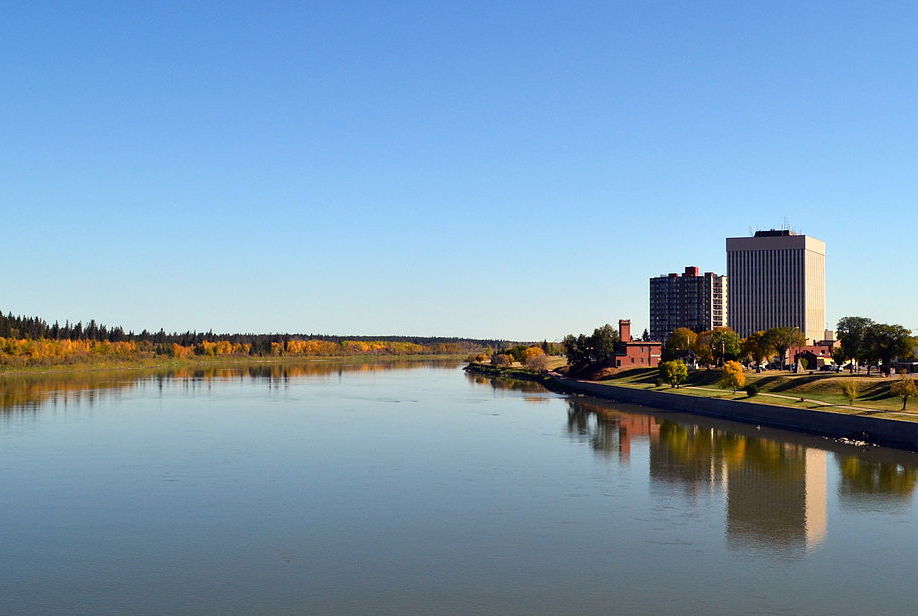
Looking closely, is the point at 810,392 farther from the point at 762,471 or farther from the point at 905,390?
the point at 762,471

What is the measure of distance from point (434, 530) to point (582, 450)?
2335 centimetres

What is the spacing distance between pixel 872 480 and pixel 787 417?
917 inches

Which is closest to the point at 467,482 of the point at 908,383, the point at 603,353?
the point at 908,383

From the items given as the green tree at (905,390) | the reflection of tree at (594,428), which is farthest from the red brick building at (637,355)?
the green tree at (905,390)

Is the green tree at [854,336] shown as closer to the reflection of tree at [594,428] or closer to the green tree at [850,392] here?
the green tree at [850,392]

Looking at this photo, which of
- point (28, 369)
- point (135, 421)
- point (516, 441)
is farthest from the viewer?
point (28, 369)

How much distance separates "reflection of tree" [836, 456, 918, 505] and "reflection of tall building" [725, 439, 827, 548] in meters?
1.03

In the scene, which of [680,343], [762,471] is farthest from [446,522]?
[680,343]

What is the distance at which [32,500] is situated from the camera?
1419 inches

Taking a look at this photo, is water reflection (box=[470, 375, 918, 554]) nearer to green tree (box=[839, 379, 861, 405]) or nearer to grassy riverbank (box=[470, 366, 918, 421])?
grassy riverbank (box=[470, 366, 918, 421])

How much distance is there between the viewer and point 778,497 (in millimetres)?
38094

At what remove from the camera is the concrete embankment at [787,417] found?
5344cm

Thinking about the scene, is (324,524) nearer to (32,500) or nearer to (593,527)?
(593,527)

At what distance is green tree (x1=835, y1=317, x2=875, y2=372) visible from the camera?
82.7 m
